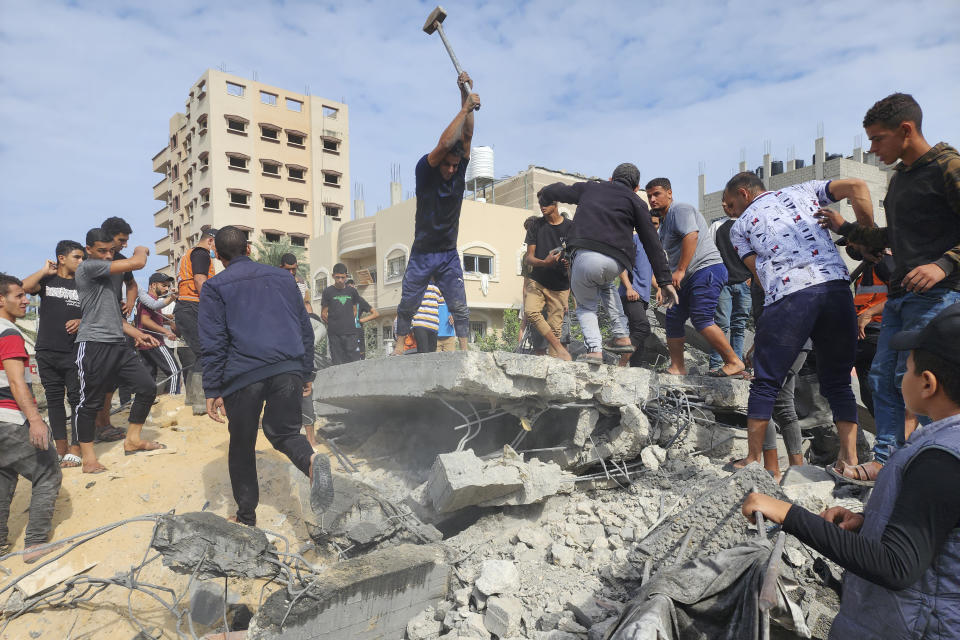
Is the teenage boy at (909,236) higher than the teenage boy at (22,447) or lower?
higher

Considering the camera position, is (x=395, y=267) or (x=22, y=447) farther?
(x=395, y=267)

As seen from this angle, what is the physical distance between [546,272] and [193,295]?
12.0 feet

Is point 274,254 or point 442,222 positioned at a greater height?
point 274,254

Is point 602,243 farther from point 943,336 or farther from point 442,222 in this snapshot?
point 943,336

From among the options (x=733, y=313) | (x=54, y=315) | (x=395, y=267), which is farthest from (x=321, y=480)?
(x=395, y=267)

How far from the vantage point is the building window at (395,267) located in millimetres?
22703

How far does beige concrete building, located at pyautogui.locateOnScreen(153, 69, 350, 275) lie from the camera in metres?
32.8

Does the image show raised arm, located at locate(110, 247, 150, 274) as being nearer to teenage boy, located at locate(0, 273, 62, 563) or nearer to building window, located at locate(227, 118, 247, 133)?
teenage boy, located at locate(0, 273, 62, 563)

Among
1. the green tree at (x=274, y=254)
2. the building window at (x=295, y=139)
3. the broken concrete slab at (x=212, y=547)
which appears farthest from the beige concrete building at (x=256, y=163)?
the broken concrete slab at (x=212, y=547)

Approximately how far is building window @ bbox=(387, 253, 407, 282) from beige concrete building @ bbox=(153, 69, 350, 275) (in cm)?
993

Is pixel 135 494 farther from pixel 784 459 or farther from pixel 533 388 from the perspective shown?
pixel 784 459

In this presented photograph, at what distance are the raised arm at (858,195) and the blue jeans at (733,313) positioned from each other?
79.6 inches

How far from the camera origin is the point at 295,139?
35781mm

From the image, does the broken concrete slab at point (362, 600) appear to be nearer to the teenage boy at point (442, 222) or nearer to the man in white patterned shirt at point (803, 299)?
the teenage boy at point (442, 222)
